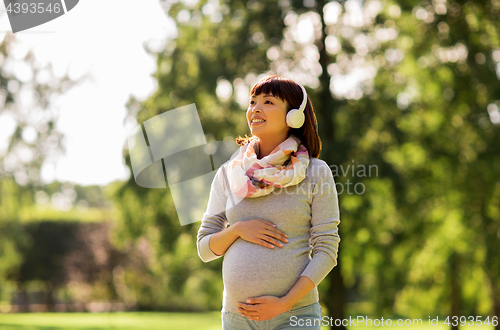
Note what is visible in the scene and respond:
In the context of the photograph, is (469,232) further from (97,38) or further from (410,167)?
(97,38)

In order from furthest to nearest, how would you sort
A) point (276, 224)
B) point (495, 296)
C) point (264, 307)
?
point (495, 296) < point (276, 224) < point (264, 307)

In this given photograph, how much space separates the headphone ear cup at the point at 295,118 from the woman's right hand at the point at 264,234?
426mm

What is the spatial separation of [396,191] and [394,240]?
14.8 feet

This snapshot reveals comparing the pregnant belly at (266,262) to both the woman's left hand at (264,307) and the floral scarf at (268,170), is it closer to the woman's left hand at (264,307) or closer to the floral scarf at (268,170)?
the woman's left hand at (264,307)

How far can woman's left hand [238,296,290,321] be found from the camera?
1.83m

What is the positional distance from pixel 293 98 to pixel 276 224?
1.79 feet

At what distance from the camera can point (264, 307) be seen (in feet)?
6.04

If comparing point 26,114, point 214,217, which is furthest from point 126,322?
point 214,217

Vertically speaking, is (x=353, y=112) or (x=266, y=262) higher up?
(x=353, y=112)

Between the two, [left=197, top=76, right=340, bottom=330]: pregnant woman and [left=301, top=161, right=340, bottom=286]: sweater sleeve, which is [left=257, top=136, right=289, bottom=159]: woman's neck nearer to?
[left=197, top=76, right=340, bottom=330]: pregnant woman

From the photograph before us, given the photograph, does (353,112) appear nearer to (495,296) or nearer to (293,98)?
(495,296)

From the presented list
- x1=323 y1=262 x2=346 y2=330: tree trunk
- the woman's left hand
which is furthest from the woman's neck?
x1=323 y1=262 x2=346 y2=330: tree trunk

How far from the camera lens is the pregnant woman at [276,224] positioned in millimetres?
1886

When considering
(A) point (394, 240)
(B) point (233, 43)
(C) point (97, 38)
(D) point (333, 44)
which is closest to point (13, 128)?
(C) point (97, 38)
